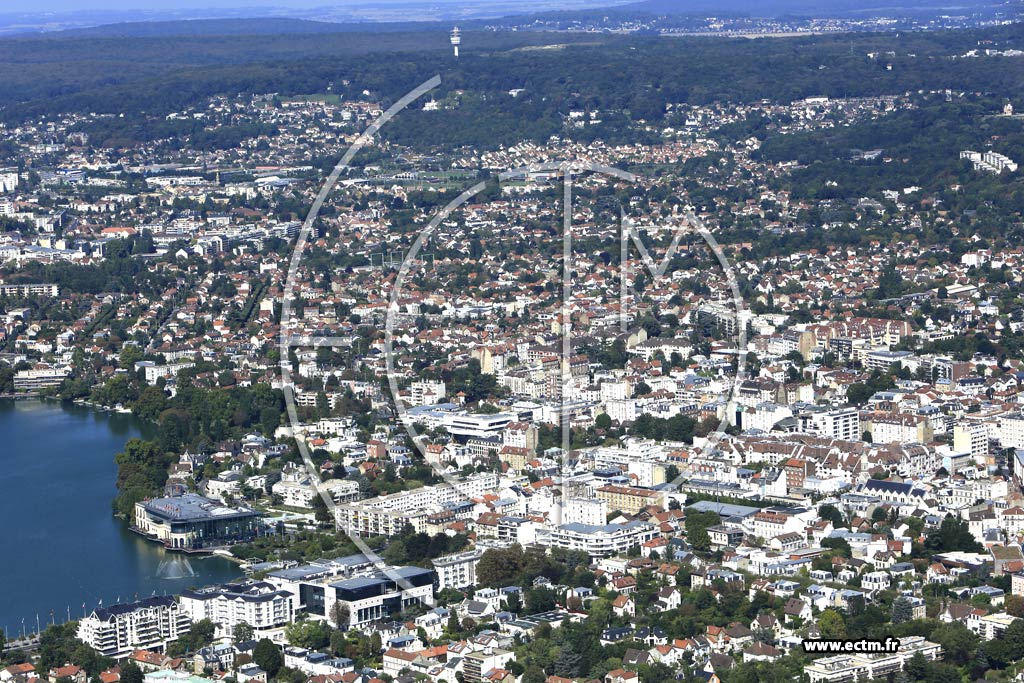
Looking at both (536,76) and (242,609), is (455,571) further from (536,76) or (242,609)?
(536,76)

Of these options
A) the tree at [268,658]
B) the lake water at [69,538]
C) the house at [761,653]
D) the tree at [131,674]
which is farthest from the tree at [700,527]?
the tree at [131,674]

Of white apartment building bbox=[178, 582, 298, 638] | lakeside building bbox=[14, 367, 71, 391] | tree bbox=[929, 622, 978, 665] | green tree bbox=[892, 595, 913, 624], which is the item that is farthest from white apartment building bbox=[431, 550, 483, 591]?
lakeside building bbox=[14, 367, 71, 391]

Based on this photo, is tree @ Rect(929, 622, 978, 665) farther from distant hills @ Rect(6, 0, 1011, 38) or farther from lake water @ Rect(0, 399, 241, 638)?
distant hills @ Rect(6, 0, 1011, 38)

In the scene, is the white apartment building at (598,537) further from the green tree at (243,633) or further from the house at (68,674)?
the house at (68,674)

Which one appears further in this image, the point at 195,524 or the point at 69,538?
the point at 69,538

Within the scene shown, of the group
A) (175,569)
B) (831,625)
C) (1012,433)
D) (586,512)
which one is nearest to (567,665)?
(831,625)

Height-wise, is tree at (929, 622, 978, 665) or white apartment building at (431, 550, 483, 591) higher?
tree at (929, 622, 978, 665)

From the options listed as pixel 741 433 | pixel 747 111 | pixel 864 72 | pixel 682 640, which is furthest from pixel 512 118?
pixel 682 640
